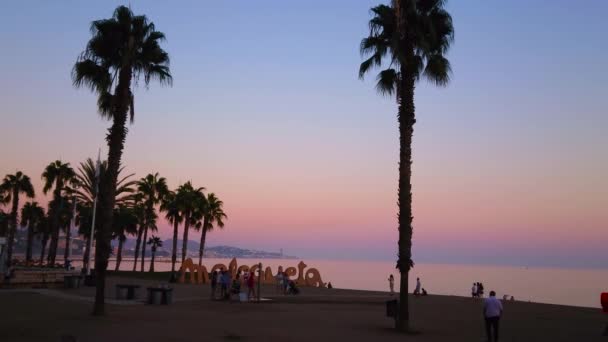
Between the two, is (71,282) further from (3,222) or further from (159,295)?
(3,222)

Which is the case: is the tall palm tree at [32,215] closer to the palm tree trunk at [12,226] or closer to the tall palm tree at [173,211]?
the palm tree trunk at [12,226]

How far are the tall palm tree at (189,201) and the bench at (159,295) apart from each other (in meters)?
41.0

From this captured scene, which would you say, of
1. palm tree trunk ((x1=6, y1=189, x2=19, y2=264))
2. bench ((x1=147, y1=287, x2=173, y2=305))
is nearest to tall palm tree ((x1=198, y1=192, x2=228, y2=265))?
palm tree trunk ((x1=6, y1=189, x2=19, y2=264))

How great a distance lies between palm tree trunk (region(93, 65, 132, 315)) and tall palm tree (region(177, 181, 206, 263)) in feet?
154

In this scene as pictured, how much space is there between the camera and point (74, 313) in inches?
828

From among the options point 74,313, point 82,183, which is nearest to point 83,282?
point 82,183

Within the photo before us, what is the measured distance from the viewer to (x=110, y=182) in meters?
21.2

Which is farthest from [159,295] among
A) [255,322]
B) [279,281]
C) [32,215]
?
[32,215]

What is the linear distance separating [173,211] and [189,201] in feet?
12.8

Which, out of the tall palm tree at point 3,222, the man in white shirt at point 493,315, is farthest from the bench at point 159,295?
the tall palm tree at point 3,222

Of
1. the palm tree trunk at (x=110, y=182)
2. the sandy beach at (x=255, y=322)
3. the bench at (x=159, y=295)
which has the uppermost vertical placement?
the palm tree trunk at (x=110, y=182)

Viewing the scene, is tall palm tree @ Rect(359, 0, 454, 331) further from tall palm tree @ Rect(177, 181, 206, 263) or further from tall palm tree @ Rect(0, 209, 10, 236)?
tall palm tree @ Rect(0, 209, 10, 236)

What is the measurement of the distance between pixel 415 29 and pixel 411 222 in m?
7.17

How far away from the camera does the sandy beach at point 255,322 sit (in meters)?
16.5
